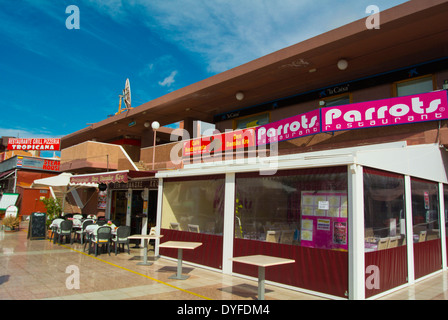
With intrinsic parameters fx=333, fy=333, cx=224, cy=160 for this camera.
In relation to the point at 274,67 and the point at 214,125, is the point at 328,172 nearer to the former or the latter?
the point at 274,67

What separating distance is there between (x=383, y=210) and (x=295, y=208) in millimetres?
1745

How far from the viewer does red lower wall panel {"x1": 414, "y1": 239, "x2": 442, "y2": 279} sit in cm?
776

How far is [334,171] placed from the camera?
6445mm

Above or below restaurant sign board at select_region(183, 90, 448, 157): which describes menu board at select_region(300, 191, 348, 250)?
below

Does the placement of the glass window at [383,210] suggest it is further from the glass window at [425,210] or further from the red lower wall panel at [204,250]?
the red lower wall panel at [204,250]

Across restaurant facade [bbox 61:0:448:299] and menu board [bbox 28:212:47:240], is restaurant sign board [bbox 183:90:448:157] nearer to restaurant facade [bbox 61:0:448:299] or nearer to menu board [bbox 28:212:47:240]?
restaurant facade [bbox 61:0:448:299]

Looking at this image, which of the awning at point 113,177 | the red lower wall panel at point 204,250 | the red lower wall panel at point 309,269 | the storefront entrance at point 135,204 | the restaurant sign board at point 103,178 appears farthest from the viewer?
the storefront entrance at point 135,204

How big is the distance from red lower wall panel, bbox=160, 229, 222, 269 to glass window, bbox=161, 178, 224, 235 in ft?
0.61

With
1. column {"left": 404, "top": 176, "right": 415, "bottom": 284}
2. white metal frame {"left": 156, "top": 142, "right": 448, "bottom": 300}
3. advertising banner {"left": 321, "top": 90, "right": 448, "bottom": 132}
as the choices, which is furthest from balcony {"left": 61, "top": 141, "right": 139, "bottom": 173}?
column {"left": 404, "top": 176, "right": 415, "bottom": 284}

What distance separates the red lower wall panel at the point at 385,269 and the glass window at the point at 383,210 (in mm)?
128

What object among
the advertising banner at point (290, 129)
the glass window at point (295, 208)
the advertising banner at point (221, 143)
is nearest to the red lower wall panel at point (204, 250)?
the glass window at point (295, 208)

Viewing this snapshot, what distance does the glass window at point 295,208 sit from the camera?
6395 mm

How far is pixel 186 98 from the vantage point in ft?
47.2

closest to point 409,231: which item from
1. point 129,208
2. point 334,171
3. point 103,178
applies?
point 334,171
